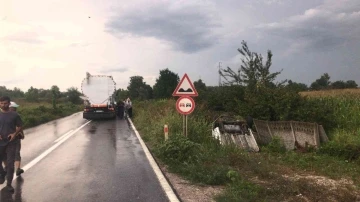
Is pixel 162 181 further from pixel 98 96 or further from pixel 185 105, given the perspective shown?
pixel 98 96

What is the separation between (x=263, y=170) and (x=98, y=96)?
2157cm

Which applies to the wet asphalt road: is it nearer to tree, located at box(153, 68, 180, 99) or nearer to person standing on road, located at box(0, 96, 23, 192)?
person standing on road, located at box(0, 96, 23, 192)

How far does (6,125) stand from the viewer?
703 cm

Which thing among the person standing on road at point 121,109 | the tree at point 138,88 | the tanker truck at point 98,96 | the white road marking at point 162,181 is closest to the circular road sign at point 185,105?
the white road marking at point 162,181

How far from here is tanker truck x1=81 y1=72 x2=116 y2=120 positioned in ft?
88.2

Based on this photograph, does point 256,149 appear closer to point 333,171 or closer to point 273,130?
point 273,130

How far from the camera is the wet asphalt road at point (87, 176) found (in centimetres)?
628

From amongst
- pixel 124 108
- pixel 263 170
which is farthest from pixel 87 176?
pixel 124 108

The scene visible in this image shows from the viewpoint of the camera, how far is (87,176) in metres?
7.82

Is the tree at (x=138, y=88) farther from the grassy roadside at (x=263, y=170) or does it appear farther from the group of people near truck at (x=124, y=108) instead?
the grassy roadside at (x=263, y=170)

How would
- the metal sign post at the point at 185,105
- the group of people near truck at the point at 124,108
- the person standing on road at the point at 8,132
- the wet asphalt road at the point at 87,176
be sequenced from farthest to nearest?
1. the group of people near truck at the point at 124,108
2. the metal sign post at the point at 185,105
3. the person standing on road at the point at 8,132
4. the wet asphalt road at the point at 87,176

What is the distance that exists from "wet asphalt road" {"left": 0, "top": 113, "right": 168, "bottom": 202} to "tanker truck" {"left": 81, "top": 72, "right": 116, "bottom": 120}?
1416cm

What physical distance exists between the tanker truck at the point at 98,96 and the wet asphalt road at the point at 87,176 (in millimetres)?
14161

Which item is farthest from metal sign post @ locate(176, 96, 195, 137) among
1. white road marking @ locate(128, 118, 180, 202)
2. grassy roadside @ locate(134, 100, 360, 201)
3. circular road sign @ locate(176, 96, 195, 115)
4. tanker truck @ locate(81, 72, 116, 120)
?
tanker truck @ locate(81, 72, 116, 120)
